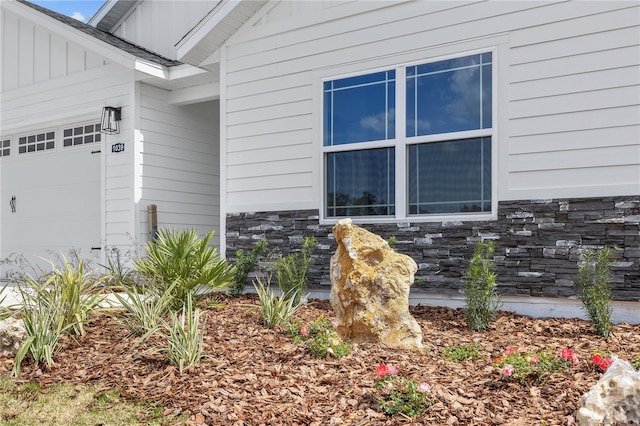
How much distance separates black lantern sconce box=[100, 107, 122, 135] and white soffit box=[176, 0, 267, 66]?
1.67 meters

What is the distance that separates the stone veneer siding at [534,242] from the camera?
5.25m

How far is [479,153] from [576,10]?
165cm

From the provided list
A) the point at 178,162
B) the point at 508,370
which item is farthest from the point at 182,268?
the point at 178,162

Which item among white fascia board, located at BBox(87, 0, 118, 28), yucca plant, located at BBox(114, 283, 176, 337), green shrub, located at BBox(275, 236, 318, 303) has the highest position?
white fascia board, located at BBox(87, 0, 118, 28)

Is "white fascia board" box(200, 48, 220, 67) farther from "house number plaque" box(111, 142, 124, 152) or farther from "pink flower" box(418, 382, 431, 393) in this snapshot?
"pink flower" box(418, 382, 431, 393)

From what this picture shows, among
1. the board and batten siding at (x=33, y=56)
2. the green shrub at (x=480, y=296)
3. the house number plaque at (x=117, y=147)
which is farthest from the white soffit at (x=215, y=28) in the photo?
the green shrub at (x=480, y=296)

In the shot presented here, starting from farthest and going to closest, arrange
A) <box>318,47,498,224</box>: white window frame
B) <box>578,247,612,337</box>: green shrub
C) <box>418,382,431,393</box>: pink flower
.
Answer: <box>318,47,498,224</box>: white window frame, <box>578,247,612,337</box>: green shrub, <box>418,382,431,393</box>: pink flower

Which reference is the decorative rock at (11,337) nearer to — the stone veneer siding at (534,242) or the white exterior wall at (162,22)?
the stone veneer siding at (534,242)

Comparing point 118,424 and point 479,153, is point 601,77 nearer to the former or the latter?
point 479,153

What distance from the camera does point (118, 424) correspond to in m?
3.42

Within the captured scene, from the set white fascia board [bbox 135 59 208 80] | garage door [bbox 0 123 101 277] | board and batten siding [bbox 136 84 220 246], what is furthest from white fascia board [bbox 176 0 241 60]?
garage door [bbox 0 123 101 277]

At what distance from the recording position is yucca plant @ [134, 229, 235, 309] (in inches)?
220

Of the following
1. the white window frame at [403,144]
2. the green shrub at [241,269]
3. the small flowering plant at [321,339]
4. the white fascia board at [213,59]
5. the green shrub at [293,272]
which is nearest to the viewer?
the small flowering plant at [321,339]

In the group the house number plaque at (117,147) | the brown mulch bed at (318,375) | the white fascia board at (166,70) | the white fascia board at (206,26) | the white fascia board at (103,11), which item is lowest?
the brown mulch bed at (318,375)
